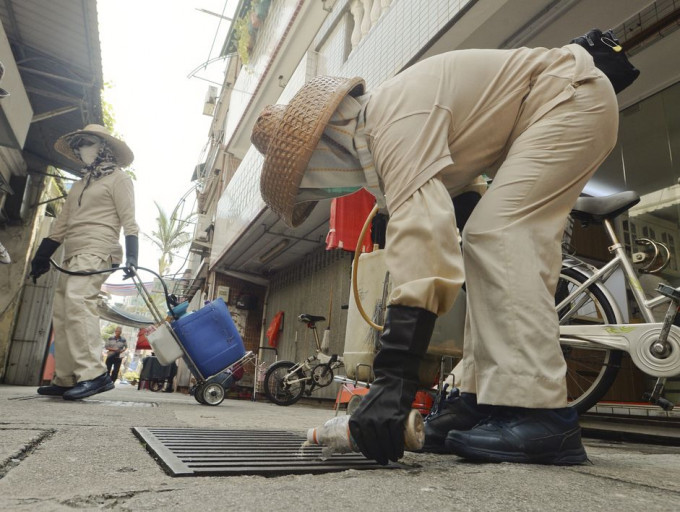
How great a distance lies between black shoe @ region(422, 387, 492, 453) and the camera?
1.48 m

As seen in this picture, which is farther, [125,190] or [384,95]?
[125,190]

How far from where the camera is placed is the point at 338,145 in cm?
154

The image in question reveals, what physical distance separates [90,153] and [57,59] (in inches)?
102

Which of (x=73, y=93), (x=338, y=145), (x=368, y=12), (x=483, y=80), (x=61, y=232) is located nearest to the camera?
(x=483, y=80)

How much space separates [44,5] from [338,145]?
5.01 metres

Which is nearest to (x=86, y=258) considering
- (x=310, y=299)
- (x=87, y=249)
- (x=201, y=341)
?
(x=87, y=249)

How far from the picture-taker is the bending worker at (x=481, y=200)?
114 centimetres

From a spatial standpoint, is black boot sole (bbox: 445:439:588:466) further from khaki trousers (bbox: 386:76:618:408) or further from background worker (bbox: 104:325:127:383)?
background worker (bbox: 104:325:127:383)

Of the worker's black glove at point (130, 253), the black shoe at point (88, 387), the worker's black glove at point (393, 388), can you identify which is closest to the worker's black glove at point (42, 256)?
the worker's black glove at point (130, 253)

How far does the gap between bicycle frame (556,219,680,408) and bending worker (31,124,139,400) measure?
10.9ft

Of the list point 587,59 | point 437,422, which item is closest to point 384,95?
point 587,59

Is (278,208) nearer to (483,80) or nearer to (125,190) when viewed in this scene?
(483,80)

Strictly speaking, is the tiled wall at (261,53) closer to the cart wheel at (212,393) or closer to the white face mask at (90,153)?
the white face mask at (90,153)

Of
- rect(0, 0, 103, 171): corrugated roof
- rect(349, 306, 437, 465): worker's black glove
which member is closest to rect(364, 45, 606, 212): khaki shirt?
rect(349, 306, 437, 465): worker's black glove
